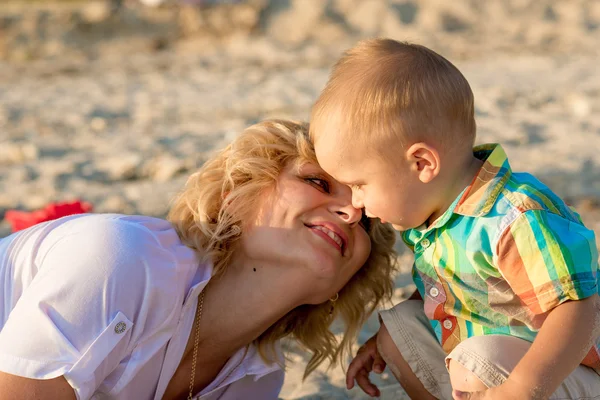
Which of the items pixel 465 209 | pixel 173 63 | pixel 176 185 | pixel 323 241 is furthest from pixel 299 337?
pixel 173 63

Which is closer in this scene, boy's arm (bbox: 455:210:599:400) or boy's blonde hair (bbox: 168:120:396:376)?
boy's arm (bbox: 455:210:599:400)

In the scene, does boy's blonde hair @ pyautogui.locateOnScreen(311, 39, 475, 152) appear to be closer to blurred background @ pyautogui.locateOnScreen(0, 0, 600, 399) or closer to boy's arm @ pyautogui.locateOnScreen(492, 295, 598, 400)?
boy's arm @ pyautogui.locateOnScreen(492, 295, 598, 400)

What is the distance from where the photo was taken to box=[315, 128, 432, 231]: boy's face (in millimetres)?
2170

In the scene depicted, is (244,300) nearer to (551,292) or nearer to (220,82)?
(551,292)

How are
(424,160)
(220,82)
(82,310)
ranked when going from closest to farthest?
(82,310) → (424,160) → (220,82)

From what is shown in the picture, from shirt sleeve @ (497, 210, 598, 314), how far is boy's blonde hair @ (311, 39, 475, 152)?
337 millimetres

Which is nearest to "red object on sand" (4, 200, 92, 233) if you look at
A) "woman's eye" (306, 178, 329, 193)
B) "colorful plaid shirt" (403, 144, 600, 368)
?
"woman's eye" (306, 178, 329, 193)

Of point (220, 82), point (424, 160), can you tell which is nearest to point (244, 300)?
point (424, 160)

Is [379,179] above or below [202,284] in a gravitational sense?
above

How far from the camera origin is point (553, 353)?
1921 millimetres

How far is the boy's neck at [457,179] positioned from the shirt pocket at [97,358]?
37.1 inches

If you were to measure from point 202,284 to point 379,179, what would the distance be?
0.63m

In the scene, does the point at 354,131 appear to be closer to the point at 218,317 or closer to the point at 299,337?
the point at 218,317

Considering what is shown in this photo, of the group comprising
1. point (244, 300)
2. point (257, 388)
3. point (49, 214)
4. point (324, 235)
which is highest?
point (324, 235)
